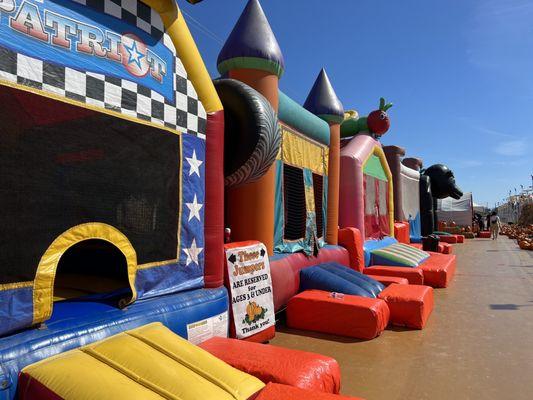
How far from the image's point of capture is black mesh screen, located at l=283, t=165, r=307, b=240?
5.04 m

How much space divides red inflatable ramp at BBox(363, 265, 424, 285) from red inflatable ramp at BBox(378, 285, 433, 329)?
1.42m

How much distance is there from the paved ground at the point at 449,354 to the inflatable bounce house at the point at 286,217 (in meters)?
0.25

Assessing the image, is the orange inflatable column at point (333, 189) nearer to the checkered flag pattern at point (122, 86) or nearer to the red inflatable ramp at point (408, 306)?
the red inflatable ramp at point (408, 306)

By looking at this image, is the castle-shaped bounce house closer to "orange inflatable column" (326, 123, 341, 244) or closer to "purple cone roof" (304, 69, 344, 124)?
"orange inflatable column" (326, 123, 341, 244)

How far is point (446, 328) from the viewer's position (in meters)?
4.31

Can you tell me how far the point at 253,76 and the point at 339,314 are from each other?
8.69 ft

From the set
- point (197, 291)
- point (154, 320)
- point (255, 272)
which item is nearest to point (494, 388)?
point (255, 272)

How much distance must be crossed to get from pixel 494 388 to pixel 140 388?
2516 millimetres

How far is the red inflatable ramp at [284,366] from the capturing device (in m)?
2.11

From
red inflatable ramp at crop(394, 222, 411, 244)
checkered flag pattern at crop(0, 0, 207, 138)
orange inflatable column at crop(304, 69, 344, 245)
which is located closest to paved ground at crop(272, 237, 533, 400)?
orange inflatable column at crop(304, 69, 344, 245)

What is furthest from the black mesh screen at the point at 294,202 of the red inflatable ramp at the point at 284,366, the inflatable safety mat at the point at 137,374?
the inflatable safety mat at the point at 137,374

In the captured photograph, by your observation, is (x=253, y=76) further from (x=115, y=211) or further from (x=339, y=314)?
(x=339, y=314)

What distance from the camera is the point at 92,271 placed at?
126 inches

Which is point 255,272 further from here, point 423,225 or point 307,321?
point 423,225
